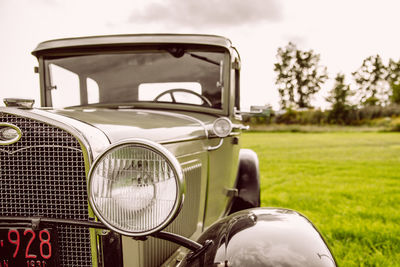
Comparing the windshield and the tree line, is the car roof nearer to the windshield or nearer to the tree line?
the windshield

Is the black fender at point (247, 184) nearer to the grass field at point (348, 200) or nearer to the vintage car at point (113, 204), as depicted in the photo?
the grass field at point (348, 200)

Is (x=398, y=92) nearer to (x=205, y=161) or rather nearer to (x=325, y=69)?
(x=325, y=69)

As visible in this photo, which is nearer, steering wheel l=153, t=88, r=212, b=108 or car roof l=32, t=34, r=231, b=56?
car roof l=32, t=34, r=231, b=56

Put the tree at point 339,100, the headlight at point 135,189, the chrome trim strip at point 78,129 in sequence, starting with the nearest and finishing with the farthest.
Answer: the headlight at point 135,189 < the chrome trim strip at point 78,129 < the tree at point 339,100

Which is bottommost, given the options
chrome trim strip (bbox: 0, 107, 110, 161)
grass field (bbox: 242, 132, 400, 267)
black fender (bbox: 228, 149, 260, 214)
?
grass field (bbox: 242, 132, 400, 267)

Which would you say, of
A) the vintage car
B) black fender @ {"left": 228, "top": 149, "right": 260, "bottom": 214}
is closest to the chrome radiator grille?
the vintage car

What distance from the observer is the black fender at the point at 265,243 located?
122 cm

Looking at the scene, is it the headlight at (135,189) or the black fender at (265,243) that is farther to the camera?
the black fender at (265,243)

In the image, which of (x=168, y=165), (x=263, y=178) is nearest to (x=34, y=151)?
(x=168, y=165)

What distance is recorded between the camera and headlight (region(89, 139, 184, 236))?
1.10 metres

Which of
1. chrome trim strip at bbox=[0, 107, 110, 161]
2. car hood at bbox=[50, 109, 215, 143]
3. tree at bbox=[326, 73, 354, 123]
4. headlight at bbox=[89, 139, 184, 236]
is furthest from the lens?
tree at bbox=[326, 73, 354, 123]

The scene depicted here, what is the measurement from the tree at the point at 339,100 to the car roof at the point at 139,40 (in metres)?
39.2

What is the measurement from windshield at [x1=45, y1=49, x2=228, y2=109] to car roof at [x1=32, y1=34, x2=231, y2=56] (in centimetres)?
8

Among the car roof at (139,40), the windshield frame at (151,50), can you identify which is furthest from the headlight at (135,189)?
the car roof at (139,40)
